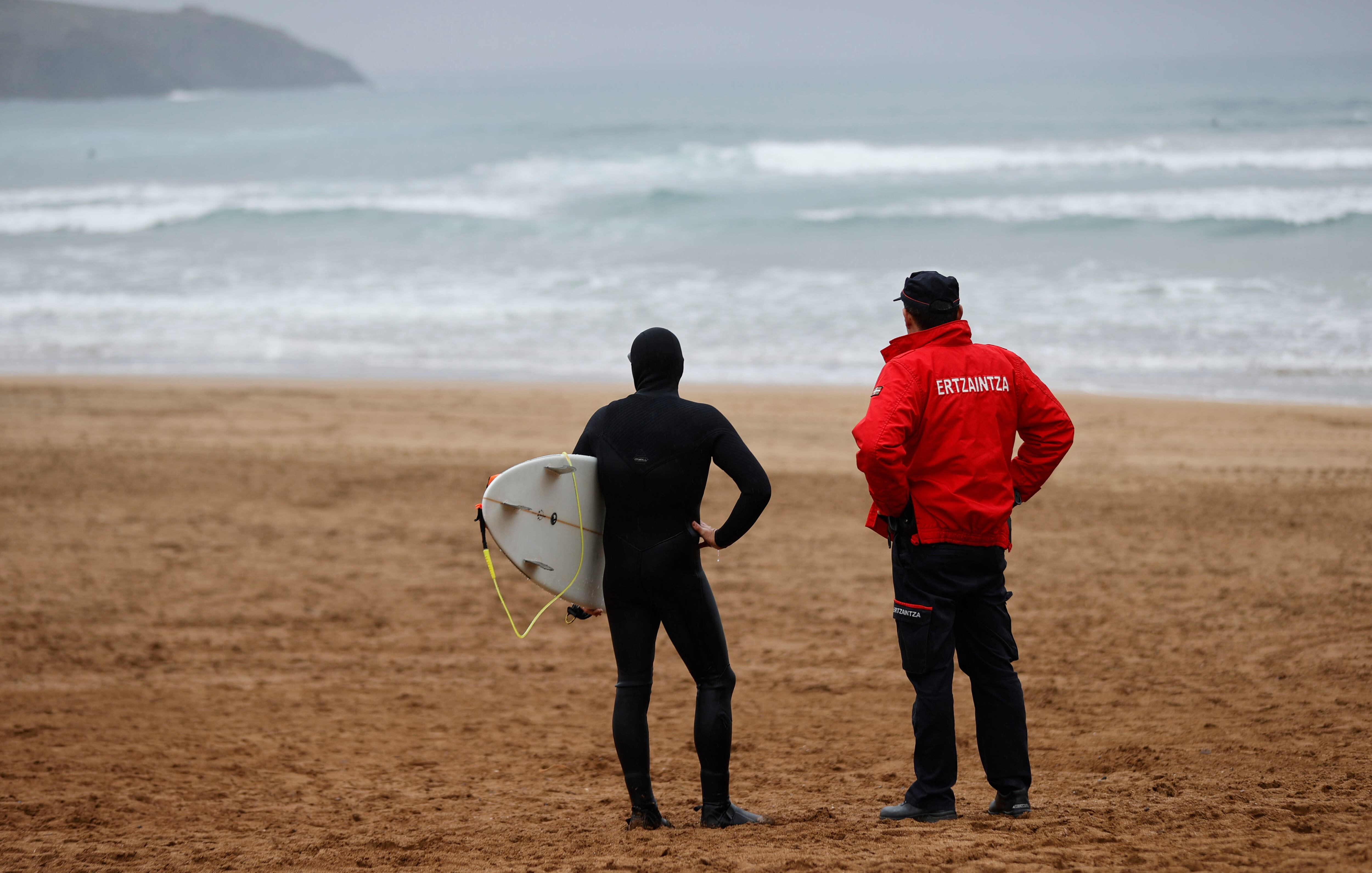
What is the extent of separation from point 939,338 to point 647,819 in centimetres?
188

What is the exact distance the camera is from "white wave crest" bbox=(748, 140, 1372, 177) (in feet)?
101

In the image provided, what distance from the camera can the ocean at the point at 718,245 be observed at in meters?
14.7

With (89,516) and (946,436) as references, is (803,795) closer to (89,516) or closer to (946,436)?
(946,436)

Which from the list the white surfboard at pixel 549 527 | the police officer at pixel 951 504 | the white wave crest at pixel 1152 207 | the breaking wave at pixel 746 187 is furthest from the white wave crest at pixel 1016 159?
the white surfboard at pixel 549 527

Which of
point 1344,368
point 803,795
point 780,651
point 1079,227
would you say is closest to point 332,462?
point 780,651

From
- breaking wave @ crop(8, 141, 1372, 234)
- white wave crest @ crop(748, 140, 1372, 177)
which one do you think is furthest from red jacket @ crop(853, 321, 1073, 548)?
white wave crest @ crop(748, 140, 1372, 177)

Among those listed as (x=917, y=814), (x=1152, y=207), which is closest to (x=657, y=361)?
(x=917, y=814)

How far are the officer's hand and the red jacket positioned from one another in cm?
51

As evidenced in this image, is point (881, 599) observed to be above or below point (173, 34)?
below

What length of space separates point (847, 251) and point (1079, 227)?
5.83 m

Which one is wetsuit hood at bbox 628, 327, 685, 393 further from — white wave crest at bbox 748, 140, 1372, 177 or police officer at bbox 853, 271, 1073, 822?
white wave crest at bbox 748, 140, 1372, 177

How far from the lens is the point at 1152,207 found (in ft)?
83.8

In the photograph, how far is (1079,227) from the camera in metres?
24.4

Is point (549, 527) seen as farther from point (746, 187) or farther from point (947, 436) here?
point (746, 187)
